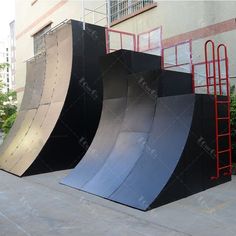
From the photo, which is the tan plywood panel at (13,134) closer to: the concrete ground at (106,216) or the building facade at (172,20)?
the building facade at (172,20)

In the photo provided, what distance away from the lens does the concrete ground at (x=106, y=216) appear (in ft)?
16.3

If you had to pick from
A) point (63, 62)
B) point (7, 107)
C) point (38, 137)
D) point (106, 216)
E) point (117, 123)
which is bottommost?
point (106, 216)

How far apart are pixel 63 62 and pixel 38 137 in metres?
2.50

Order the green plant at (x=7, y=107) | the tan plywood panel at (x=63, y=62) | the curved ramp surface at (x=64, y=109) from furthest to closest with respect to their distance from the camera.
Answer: the green plant at (x=7, y=107)
the tan plywood panel at (x=63, y=62)
the curved ramp surface at (x=64, y=109)

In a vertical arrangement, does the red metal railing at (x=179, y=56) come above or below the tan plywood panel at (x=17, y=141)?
above

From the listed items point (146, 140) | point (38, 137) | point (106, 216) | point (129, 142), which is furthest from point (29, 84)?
point (106, 216)

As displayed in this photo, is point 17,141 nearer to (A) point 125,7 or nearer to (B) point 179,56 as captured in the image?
(B) point 179,56

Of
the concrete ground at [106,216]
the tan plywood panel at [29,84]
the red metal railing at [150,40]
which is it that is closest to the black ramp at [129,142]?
the concrete ground at [106,216]

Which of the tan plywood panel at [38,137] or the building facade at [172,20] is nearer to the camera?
the tan plywood panel at [38,137]

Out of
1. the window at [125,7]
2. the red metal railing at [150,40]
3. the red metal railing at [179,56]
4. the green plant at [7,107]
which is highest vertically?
the window at [125,7]

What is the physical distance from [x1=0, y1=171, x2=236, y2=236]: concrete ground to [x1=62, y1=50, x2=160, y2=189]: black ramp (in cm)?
58

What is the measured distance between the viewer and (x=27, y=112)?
12.1 m

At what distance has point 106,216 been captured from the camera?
18.6ft

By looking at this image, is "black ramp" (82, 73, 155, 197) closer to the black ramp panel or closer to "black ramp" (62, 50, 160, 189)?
"black ramp" (62, 50, 160, 189)
